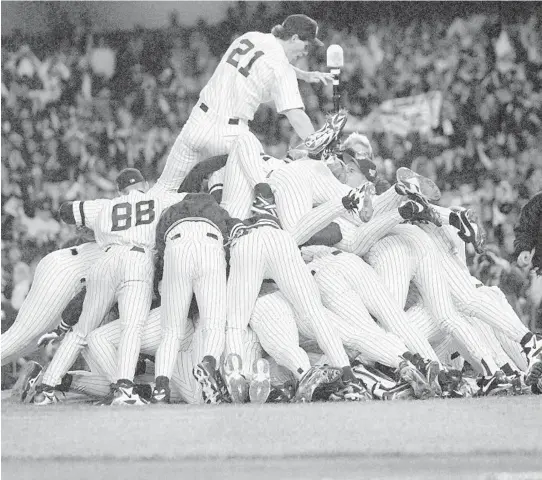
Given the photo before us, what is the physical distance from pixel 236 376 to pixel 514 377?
1690 mm

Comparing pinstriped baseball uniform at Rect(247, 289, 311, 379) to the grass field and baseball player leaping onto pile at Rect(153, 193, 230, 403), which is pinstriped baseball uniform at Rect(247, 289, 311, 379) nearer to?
baseball player leaping onto pile at Rect(153, 193, 230, 403)

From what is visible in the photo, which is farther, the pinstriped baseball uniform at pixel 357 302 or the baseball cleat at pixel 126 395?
the pinstriped baseball uniform at pixel 357 302

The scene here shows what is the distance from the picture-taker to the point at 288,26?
7.99 meters

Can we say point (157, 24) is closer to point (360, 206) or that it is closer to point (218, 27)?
point (218, 27)

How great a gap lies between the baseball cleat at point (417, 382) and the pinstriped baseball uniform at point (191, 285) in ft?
3.60

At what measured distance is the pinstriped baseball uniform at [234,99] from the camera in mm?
7703

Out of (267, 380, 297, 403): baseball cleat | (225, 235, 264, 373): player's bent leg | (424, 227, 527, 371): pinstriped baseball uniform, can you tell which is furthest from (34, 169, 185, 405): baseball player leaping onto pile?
(424, 227, 527, 371): pinstriped baseball uniform

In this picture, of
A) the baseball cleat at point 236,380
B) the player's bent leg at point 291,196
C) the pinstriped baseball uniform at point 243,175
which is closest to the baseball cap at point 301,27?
the pinstriped baseball uniform at point 243,175

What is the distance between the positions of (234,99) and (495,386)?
2.76m

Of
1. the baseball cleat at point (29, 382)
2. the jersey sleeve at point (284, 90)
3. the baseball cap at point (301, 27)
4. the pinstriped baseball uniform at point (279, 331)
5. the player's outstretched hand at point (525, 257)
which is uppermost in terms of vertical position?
the baseball cap at point (301, 27)

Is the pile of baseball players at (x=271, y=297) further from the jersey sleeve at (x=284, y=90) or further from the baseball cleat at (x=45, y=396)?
the jersey sleeve at (x=284, y=90)

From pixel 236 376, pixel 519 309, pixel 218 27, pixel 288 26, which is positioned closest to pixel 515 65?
pixel 218 27

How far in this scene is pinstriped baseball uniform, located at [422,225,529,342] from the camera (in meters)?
6.71

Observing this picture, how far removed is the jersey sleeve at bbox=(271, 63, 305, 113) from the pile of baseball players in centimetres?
39
